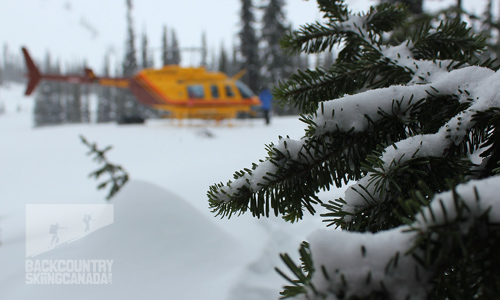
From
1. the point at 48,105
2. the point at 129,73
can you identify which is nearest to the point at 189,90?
the point at 129,73

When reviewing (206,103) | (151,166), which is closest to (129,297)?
(151,166)

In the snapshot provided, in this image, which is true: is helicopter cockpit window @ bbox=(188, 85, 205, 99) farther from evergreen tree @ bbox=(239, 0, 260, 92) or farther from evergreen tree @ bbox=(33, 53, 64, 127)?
evergreen tree @ bbox=(33, 53, 64, 127)

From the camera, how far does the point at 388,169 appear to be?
56 cm

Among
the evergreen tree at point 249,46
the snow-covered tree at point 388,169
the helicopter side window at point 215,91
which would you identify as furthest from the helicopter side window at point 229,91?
the snow-covered tree at point 388,169

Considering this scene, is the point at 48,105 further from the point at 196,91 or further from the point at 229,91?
the point at 229,91

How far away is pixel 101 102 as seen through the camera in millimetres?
46125

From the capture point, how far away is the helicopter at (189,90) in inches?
447

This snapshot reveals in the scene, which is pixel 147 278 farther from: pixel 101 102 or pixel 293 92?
pixel 101 102

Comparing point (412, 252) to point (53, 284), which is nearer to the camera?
point (412, 252)

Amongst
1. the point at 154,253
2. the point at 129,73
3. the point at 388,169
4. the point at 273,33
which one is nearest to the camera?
the point at 388,169

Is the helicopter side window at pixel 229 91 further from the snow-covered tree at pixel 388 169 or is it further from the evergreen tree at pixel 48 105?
the evergreen tree at pixel 48 105

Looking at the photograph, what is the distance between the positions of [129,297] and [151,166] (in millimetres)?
3750

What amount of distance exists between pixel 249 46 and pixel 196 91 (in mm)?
9909

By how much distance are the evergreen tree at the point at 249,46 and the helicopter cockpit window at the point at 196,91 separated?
7443 millimetres
